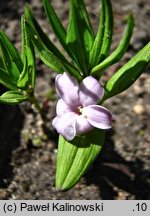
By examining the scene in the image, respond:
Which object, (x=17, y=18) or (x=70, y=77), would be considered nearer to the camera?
(x=70, y=77)

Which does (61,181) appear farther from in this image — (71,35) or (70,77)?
(71,35)

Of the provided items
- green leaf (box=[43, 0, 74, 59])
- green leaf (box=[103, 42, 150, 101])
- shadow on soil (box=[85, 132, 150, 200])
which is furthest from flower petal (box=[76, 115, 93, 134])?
shadow on soil (box=[85, 132, 150, 200])

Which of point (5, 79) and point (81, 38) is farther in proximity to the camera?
point (5, 79)

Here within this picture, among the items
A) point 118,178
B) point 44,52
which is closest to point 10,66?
point 44,52

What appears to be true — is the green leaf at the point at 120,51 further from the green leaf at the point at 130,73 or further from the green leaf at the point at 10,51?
the green leaf at the point at 10,51

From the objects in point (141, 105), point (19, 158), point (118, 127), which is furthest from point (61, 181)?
point (141, 105)

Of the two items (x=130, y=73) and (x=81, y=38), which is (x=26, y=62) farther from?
(x=130, y=73)

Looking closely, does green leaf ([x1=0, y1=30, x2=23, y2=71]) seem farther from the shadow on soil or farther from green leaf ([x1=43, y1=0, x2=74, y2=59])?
the shadow on soil
